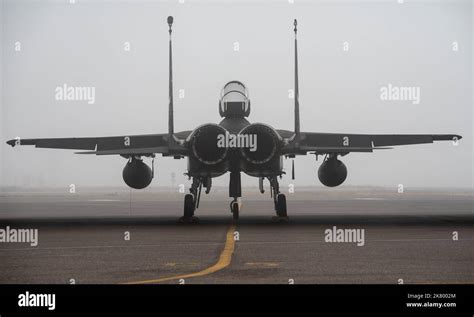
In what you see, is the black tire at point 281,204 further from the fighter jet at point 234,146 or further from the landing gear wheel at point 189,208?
the landing gear wheel at point 189,208

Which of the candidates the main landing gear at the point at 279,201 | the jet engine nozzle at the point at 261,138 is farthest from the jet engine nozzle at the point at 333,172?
the jet engine nozzle at the point at 261,138

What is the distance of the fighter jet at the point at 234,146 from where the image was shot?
1888 cm

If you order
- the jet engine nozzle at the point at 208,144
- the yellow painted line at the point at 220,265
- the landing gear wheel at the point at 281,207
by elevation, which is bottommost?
the yellow painted line at the point at 220,265

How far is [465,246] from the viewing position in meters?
13.7

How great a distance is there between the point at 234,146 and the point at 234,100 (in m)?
3.60

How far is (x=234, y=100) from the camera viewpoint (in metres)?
22.2

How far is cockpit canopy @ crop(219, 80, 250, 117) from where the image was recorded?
22156mm

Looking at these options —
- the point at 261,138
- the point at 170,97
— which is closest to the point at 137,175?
the point at 170,97

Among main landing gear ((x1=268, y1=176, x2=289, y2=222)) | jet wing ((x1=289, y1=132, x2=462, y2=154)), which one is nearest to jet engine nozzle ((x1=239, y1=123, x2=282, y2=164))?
main landing gear ((x1=268, y1=176, x2=289, y2=222))

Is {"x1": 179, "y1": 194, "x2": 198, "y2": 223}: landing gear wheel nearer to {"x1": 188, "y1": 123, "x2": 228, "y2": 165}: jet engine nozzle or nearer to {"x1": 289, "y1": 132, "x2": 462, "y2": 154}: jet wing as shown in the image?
{"x1": 188, "y1": 123, "x2": 228, "y2": 165}: jet engine nozzle
